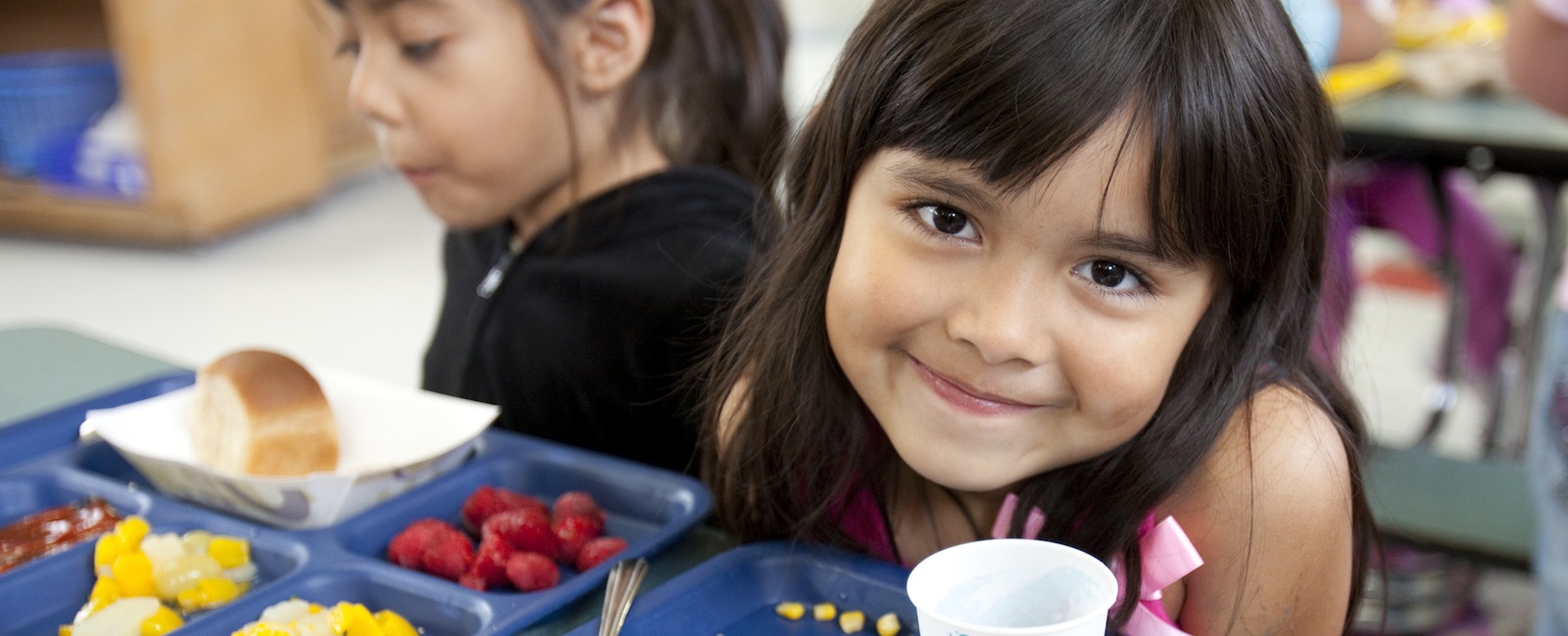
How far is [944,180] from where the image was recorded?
804mm

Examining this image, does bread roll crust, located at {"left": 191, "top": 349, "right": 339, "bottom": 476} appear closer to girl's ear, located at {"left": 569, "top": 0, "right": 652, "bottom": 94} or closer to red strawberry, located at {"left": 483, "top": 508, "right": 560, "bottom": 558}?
red strawberry, located at {"left": 483, "top": 508, "right": 560, "bottom": 558}

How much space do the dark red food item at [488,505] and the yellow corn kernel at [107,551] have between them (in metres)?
0.24

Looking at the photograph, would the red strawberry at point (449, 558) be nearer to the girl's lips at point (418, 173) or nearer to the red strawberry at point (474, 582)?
the red strawberry at point (474, 582)

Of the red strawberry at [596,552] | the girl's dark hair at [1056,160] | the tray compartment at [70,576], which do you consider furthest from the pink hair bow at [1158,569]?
the tray compartment at [70,576]

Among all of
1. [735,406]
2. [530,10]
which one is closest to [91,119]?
[530,10]

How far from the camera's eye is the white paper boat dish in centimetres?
99

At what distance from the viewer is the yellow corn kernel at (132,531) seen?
0.96 meters

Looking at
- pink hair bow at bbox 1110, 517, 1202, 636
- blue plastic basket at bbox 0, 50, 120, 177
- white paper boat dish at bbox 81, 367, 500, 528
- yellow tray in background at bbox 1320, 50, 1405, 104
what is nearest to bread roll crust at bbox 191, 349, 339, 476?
white paper boat dish at bbox 81, 367, 500, 528

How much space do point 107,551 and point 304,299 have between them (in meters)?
2.78

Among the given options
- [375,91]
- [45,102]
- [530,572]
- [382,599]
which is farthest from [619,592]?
[45,102]

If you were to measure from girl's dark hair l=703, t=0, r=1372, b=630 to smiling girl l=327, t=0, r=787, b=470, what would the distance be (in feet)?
0.93

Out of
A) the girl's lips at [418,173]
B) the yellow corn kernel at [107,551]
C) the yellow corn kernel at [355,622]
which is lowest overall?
the yellow corn kernel at [355,622]

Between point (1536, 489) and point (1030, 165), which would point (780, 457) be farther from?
point (1536, 489)

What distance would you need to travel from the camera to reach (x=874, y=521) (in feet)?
3.41
